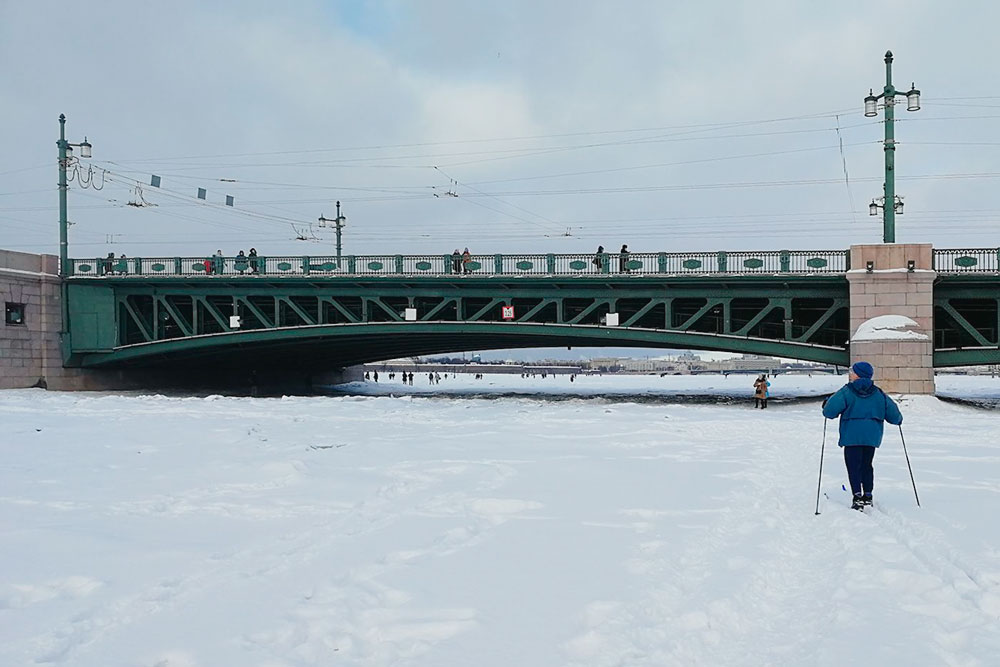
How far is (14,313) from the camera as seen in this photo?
33.2 metres

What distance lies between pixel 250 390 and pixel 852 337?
30238mm

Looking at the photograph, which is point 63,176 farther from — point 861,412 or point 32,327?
point 861,412

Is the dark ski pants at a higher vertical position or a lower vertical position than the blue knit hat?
lower

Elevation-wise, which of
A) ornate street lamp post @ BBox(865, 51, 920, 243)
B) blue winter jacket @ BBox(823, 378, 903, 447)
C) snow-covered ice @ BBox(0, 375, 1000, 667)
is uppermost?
ornate street lamp post @ BBox(865, 51, 920, 243)

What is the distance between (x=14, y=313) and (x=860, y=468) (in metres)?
35.0

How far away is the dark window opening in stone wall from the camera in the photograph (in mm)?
33000

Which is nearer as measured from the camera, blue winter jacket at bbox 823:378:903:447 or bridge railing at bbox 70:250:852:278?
blue winter jacket at bbox 823:378:903:447

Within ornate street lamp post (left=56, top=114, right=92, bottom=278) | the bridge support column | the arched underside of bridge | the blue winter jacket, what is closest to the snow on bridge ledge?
the bridge support column

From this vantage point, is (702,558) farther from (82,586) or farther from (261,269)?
(261,269)

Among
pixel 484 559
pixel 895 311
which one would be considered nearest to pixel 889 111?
pixel 895 311

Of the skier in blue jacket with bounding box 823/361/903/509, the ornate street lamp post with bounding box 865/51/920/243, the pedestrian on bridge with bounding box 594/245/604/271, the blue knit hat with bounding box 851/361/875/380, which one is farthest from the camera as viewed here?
the pedestrian on bridge with bounding box 594/245/604/271

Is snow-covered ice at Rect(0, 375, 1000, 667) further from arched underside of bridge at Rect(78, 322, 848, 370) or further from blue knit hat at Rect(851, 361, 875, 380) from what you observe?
arched underside of bridge at Rect(78, 322, 848, 370)

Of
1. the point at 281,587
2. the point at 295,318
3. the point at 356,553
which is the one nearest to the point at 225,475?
the point at 356,553

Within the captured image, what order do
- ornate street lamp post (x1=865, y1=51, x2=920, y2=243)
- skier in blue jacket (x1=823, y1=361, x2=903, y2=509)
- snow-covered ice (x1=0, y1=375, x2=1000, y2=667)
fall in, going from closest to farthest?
1. snow-covered ice (x1=0, y1=375, x2=1000, y2=667)
2. skier in blue jacket (x1=823, y1=361, x2=903, y2=509)
3. ornate street lamp post (x1=865, y1=51, x2=920, y2=243)
